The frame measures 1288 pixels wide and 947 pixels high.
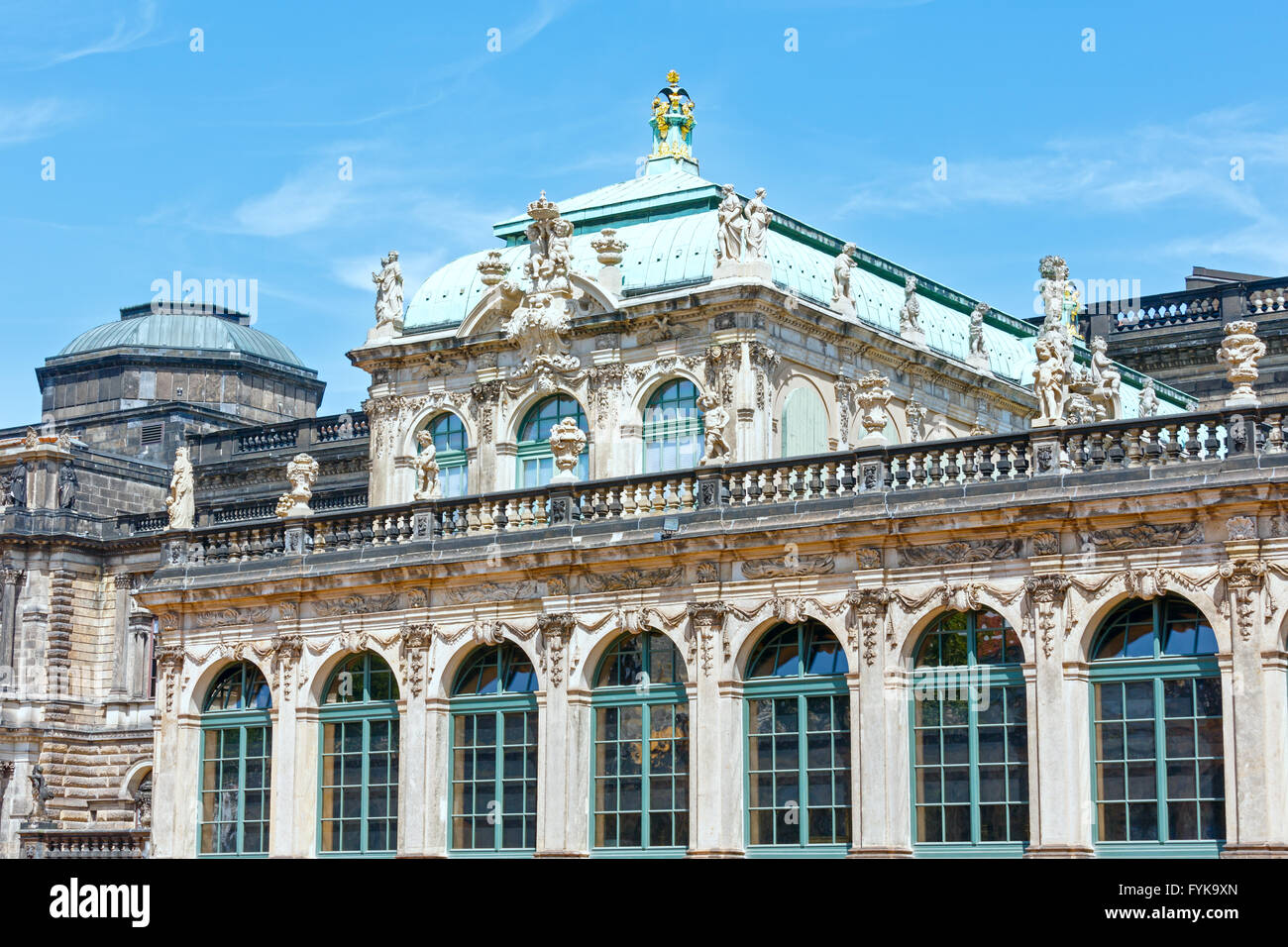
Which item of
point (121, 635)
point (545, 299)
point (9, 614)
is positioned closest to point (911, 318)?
point (545, 299)

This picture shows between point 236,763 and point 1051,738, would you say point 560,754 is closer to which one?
point 236,763

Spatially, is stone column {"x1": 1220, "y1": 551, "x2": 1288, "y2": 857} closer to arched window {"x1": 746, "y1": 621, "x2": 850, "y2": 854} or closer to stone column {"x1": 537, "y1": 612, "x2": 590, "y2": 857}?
arched window {"x1": 746, "y1": 621, "x2": 850, "y2": 854}

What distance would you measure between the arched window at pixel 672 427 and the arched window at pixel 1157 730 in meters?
11.1

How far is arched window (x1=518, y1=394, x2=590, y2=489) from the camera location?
38.4 meters

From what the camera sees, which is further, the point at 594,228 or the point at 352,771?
the point at 594,228

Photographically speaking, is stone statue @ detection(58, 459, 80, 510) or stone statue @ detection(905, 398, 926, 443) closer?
stone statue @ detection(905, 398, 926, 443)

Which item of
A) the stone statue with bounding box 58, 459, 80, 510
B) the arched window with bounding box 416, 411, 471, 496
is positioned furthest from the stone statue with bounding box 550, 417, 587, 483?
the stone statue with bounding box 58, 459, 80, 510

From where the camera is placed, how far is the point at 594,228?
40.8 meters

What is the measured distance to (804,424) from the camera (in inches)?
1508

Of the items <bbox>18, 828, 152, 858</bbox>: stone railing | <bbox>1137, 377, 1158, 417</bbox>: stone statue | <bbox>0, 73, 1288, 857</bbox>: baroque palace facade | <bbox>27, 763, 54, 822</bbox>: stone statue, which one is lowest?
<bbox>18, 828, 152, 858</bbox>: stone railing

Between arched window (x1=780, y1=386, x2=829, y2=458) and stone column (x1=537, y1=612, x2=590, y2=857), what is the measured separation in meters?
7.22

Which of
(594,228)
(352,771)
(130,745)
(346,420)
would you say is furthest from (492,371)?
(130,745)
